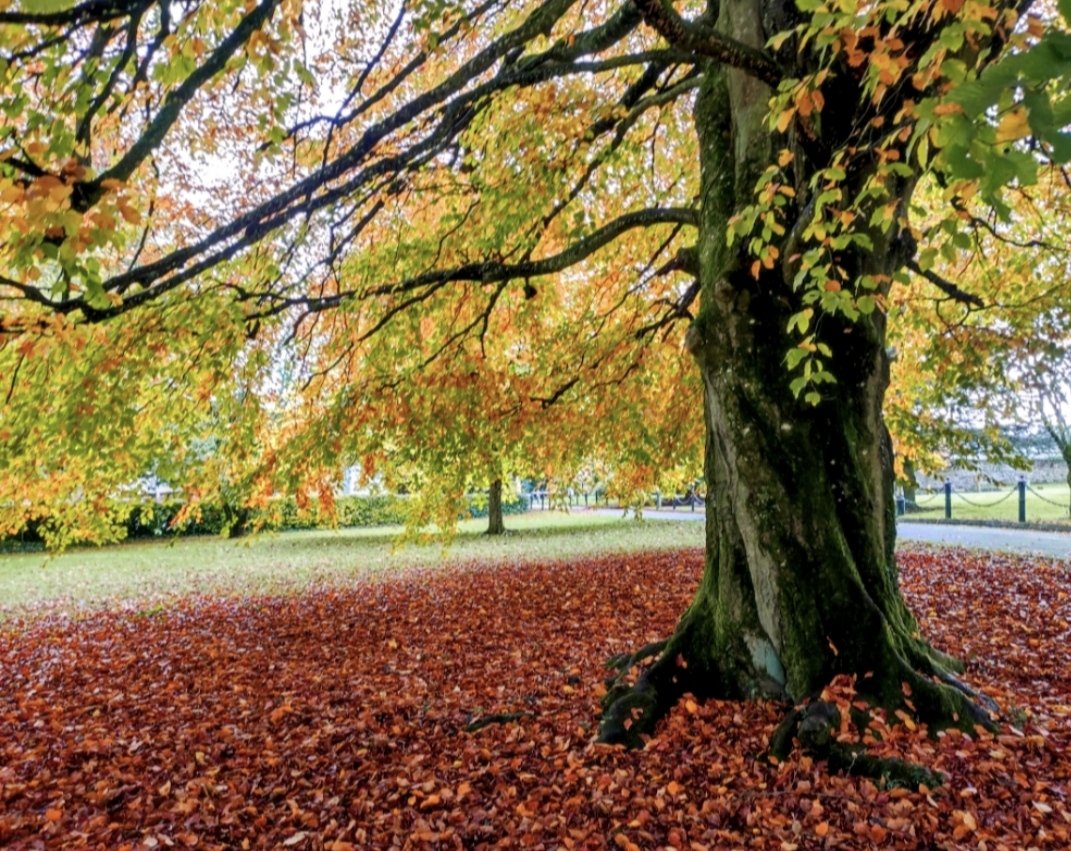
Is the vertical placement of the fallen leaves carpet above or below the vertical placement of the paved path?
below

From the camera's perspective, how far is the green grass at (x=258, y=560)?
478 inches

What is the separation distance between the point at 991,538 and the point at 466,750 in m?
13.3

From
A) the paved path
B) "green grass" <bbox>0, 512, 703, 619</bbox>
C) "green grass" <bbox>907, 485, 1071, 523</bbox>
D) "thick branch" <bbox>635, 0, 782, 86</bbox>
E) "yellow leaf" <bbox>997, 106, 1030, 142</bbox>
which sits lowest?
"green grass" <bbox>0, 512, 703, 619</bbox>

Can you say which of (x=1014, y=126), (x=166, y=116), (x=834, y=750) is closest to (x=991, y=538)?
(x=834, y=750)

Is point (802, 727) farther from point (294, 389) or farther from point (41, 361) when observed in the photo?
point (294, 389)

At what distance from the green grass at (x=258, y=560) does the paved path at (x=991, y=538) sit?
4842 mm

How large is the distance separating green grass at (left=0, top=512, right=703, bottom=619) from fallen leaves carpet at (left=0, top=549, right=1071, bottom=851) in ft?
7.81

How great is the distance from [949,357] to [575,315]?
4946mm

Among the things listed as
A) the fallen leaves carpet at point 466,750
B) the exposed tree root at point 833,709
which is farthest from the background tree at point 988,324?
the exposed tree root at point 833,709

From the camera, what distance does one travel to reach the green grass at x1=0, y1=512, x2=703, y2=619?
12.1 meters

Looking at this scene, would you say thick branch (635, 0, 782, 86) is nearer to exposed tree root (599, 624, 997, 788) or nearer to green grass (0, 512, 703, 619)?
exposed tree root (599, 624, 997, 788)

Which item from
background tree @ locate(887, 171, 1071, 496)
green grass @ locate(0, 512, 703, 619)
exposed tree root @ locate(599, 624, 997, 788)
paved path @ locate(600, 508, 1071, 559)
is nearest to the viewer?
exposed tree root @ locate(599, 624, 997, 788)

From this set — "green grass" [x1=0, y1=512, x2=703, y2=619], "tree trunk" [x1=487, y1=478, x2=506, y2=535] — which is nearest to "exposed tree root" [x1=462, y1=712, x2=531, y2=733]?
"green grass" [x1=0, y1=512, x2=703, y2=619]

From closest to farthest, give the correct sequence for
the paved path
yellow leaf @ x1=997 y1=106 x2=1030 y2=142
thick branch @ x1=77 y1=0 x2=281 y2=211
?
yellow leaf @ x1=997 y1=106 x2=1030 y2=142 → thick branch @ x1=77 y1=0 x2=281 y2=211 → the paved path
